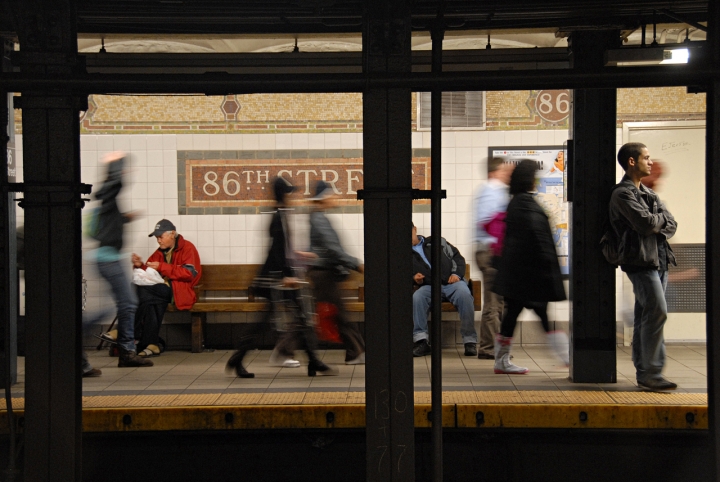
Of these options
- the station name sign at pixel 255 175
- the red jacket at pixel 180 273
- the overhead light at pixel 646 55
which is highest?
the overhead light at pixel 646 55

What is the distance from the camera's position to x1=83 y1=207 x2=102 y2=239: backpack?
612 cm

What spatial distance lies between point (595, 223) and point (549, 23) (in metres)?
1.94

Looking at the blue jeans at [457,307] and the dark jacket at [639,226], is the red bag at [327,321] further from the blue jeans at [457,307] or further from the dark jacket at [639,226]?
the dark jacket at [639,226]

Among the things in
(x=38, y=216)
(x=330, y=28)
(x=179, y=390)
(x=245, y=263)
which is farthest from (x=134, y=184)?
(x=38, y=216)

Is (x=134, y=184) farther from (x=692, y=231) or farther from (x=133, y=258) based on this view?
(x=692, y=231)

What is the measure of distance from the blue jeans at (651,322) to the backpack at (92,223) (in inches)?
167

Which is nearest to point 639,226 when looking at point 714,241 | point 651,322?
point 651,322

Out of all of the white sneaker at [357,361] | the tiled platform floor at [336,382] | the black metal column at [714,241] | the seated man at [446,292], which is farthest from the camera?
the seated man at [446,292]

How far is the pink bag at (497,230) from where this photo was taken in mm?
5570

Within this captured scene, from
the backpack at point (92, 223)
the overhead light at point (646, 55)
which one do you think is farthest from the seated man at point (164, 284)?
the overhead light at point (646, 55)

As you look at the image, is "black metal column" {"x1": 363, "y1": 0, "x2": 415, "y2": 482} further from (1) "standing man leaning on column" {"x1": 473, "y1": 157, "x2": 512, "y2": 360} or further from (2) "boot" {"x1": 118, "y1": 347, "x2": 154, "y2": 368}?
(2) "boot" {"x1": 118, "y1": 347, "x2": 154, "y2": 368}

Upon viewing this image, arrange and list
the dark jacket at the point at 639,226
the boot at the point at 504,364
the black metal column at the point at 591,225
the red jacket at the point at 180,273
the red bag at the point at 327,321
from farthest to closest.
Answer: the red jacket at the point at 180,273 < the red bag at the point at 327,321 < the boot at the point at 504,364 < the black metal column at the point at 591,225 < the dark jacket at the point at 639,226

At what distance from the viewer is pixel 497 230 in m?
5.73

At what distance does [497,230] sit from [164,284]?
3460 millimetres
